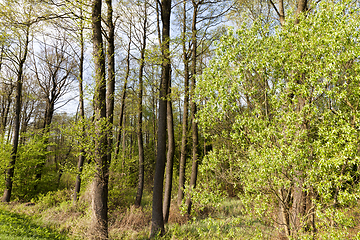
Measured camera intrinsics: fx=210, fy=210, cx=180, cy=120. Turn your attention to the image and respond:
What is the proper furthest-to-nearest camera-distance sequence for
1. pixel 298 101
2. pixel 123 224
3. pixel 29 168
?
pixel 29 168, pixel 123 224, pixel 298 101

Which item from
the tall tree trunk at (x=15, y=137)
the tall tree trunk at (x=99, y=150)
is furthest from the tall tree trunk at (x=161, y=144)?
the tall tree trunk at (x=15, y=137)

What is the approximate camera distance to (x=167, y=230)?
7.39m

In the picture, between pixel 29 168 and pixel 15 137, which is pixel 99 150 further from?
pixel 29 168

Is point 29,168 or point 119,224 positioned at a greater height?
point 29,168

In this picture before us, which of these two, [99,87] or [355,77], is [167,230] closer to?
[99,87]

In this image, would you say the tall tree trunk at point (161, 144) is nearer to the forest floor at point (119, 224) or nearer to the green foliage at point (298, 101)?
the forest floor at point (119, 224)

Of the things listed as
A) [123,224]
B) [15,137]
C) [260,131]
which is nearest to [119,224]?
[123,224]

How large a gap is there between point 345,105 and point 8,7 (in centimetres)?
1313

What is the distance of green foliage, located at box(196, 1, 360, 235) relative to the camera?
11.9 feet

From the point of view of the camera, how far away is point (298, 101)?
4.45 m

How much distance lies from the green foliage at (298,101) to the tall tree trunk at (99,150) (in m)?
3.11

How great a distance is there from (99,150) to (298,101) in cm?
539

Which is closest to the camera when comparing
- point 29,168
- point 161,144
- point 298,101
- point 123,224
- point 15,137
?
point 298,101

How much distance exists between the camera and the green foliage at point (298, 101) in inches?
143
